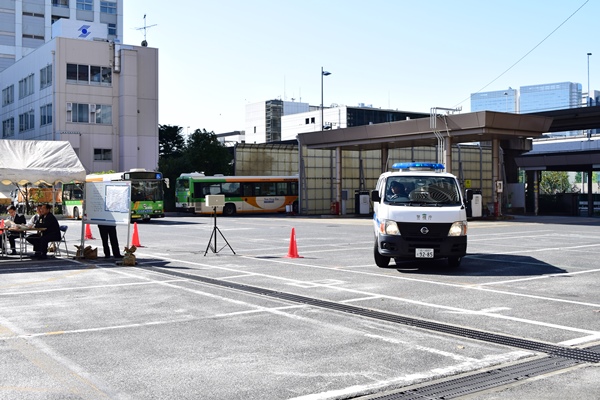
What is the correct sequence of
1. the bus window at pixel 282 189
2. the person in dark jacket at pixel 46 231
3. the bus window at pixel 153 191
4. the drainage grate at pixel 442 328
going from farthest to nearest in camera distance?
1. the bus window at pixel 282 189
2. the bus window at pixel 153 191
3. the person in dark jacket at pixel 46 231
4. the drainage grate at pixel 442 328

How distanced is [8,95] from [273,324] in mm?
74240

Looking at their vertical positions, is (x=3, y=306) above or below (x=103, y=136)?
below

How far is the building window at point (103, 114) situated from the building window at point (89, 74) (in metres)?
2.14

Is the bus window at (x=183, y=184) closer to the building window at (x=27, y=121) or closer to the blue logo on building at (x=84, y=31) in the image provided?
the building window at (x=27, y=121)

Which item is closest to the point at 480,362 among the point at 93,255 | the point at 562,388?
the point at 562,388

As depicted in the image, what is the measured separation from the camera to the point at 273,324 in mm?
9508

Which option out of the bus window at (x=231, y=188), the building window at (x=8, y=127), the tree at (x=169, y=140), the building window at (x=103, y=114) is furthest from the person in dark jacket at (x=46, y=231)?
the tree at (x=169, y=140)

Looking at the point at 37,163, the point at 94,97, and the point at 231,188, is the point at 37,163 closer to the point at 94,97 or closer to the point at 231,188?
the point at 231,188

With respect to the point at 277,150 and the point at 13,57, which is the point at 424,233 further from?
the point at 13,57

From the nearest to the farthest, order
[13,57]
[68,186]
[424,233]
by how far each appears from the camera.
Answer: [424,233] < [68,186] < [13,57]

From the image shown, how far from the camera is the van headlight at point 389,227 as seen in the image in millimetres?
15430

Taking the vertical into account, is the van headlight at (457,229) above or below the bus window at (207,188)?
below

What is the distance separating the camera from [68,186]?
49.3 metres

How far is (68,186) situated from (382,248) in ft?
126
